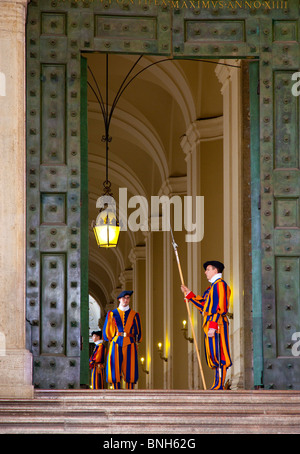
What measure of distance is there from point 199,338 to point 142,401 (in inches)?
399

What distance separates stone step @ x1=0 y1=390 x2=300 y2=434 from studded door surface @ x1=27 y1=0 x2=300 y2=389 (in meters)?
1.58

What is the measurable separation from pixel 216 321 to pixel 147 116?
11.3 m

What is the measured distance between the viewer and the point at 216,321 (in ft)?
50.4

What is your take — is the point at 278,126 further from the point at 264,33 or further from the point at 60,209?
the point at 60,209

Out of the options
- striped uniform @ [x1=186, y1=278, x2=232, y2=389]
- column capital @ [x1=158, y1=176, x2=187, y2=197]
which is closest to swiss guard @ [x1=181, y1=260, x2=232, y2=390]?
striped uniform @ [x1=186, y1=278, x2=232, y2=389]

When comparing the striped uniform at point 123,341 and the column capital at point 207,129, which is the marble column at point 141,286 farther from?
the striped uniform at point 123,341

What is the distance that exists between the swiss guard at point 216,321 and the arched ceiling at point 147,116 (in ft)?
20.5

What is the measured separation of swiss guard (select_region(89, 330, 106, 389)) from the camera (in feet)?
73.4

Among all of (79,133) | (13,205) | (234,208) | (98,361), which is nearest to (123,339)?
(234,208)

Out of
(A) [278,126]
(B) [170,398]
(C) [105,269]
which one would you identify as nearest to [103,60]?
(A) [278,126]

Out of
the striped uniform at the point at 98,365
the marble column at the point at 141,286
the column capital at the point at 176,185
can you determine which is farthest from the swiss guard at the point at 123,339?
the marble column at the point at 141,286

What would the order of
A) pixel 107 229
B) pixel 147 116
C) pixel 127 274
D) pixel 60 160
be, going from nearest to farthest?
pixel 60 160 < pixel 107 229 < pixel 147 116 < pixel 127 274

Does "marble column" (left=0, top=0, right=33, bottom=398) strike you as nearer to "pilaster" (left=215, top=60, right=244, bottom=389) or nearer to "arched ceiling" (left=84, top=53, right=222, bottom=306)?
"pilaster" (left=215, top=60, right=244, bottom=389)

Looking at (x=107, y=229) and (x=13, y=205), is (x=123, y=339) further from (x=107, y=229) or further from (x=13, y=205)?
(x=13, y=205)
